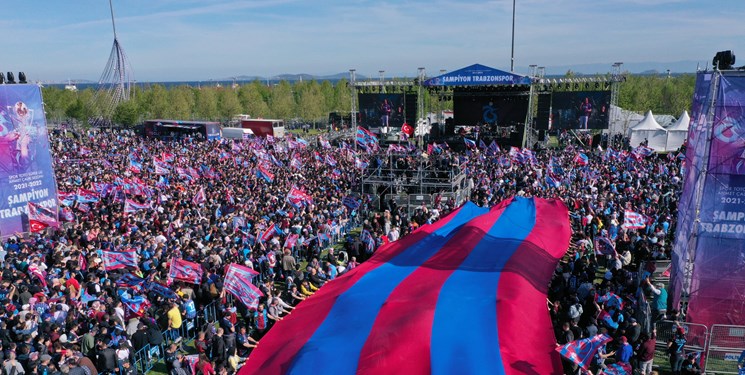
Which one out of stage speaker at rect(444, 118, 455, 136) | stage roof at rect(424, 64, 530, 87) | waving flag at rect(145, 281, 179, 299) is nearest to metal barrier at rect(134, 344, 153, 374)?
waving flag at rect(145, 281, 179, 299)

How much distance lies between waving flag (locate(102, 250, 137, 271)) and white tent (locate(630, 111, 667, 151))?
3891 centimetres

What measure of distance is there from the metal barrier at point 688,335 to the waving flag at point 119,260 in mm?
12146

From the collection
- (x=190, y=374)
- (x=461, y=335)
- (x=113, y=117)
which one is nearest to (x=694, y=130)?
(x=461, y=335)

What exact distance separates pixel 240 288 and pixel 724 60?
1070cm

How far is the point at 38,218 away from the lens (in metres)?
19.8

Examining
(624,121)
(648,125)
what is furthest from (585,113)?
(624,121)

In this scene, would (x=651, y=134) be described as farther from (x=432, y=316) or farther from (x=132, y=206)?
(x=432, y=316)

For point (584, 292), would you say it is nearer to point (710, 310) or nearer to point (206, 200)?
point (710, 310)

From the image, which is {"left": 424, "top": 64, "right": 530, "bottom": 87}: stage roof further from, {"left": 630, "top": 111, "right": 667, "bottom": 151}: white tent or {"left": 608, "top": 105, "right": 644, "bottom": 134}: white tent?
{"left": 608, "top": 105, "right": 644, "bottom": 134}: white tent

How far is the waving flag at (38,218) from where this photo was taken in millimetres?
19609

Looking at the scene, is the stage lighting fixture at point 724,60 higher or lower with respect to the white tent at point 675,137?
higher

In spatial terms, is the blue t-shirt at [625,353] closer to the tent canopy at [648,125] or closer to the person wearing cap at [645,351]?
the person wearing cap at [645,351]

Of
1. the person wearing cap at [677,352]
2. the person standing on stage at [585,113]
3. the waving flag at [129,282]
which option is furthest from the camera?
the person standing on stage at [585,113]

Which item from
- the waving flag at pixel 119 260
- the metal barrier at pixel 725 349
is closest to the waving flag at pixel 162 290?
the waving flag at pixel 119 260
